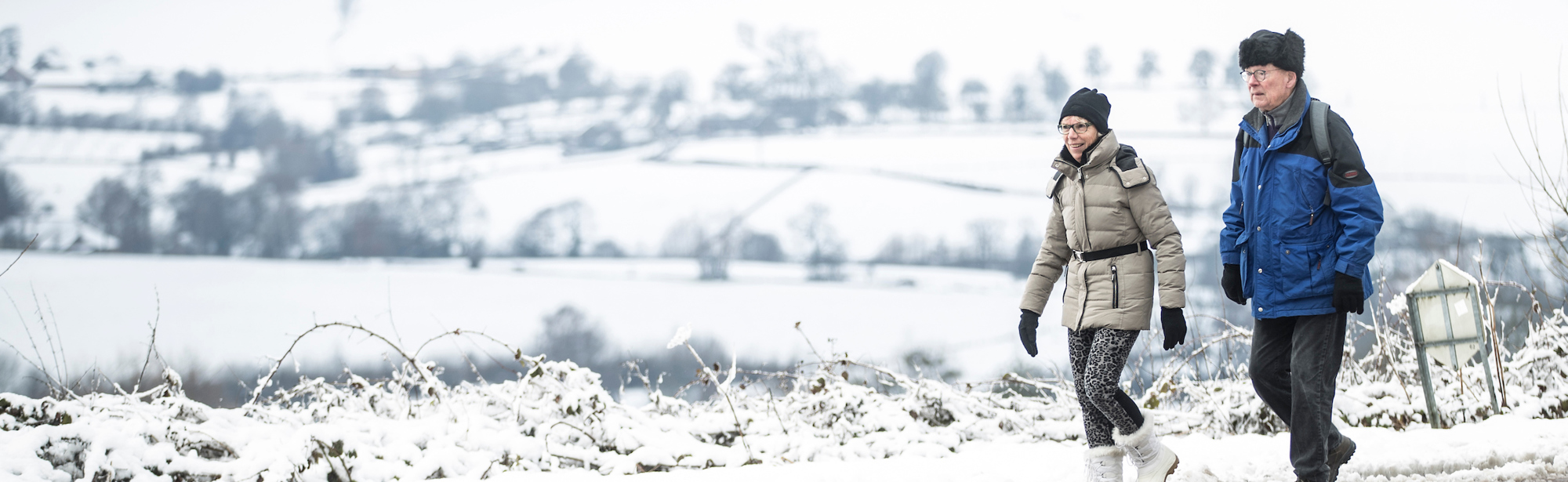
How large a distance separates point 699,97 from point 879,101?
8602 millimetres

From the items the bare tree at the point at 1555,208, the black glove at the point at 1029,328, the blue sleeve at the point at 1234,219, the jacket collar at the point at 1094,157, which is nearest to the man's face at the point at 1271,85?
the blue sleeve at the point at 1234,219

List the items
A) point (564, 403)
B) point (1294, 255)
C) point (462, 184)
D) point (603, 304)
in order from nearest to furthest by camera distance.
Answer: point (1294, 255)
point (564, 403)
point (603, 304)
point (462, 184)

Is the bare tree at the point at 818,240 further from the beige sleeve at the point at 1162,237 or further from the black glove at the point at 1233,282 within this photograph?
the beige sleeve at the point at 1162,237

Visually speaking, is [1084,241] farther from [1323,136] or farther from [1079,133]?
[1323,136]

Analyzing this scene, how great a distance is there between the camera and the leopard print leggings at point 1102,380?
2494 millimetres

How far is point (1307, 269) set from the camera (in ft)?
7.41

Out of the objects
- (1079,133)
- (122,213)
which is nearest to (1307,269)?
(1079,133)

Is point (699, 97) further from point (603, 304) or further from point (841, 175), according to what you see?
point (603, 304)

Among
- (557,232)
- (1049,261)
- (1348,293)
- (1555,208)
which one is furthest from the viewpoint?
(557,232)

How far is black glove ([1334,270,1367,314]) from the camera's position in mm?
2129

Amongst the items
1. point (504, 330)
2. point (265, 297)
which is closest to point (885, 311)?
point (504, 330)

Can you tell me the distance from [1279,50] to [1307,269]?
59cm

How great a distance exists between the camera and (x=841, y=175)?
32500mm

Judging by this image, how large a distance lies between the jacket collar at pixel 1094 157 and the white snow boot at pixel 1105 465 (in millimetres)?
829
